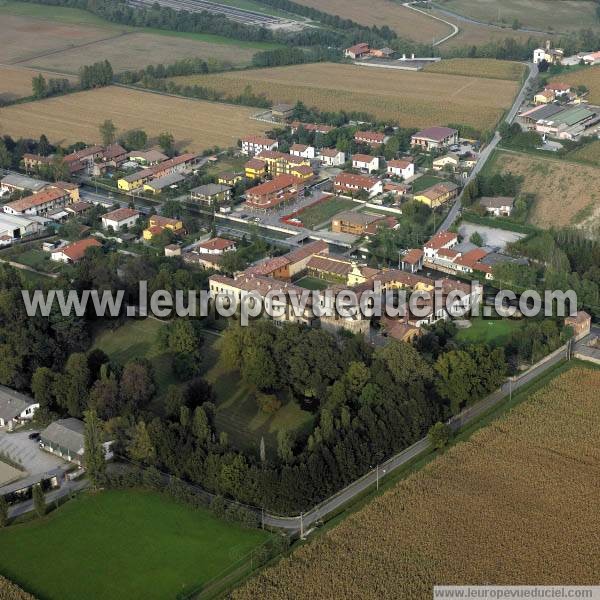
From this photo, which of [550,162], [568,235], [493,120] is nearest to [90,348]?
[568,235]

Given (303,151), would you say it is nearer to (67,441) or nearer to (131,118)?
(131,118)

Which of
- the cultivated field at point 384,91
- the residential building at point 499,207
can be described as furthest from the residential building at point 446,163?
the cultivated field at point 384,91

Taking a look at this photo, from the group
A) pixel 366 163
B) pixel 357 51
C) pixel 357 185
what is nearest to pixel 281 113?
pixel 366 163

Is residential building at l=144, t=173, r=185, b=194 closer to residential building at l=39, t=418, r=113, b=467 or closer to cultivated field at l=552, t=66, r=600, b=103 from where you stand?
residential building at l=39, t=418, r=113, b=467

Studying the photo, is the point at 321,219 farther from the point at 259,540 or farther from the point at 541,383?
the point at 259,540

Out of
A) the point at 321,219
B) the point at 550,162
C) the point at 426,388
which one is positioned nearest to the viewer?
the point at 426,388

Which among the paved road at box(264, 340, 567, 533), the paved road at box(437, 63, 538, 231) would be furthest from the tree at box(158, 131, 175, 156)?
the paved road at box(264, 340, 567, 533)
